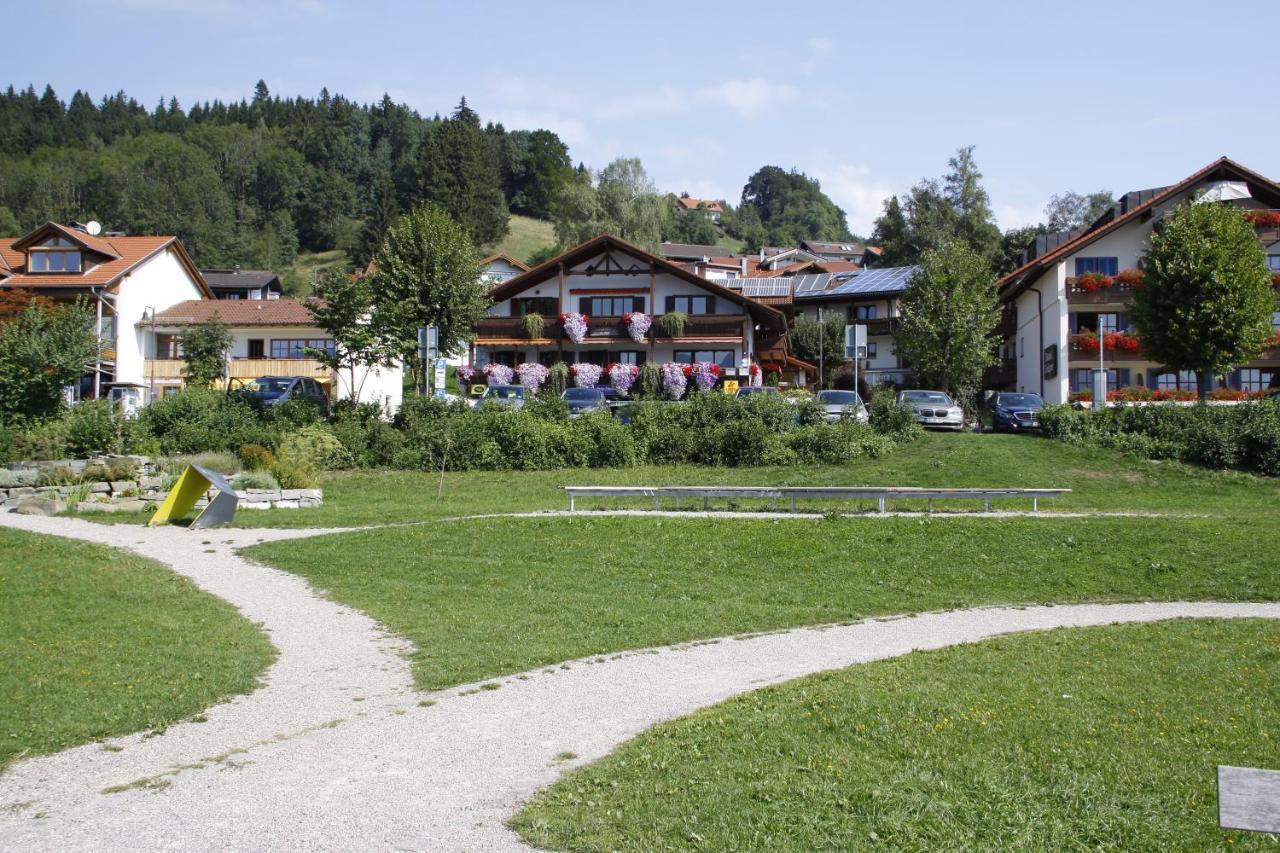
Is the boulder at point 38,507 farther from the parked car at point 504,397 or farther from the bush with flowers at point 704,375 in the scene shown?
the bush with flowers at point 704,375

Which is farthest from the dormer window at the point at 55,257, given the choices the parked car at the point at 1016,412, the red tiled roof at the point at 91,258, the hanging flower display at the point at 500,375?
the parked car at the point at 1016,412

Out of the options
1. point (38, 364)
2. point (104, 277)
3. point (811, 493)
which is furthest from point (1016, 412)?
point (104, 277)

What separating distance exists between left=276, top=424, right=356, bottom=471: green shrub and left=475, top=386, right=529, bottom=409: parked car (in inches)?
173

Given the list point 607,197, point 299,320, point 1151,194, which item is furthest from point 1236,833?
point 607,197

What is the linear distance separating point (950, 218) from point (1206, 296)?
1664 inches

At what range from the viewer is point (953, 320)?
162 feet

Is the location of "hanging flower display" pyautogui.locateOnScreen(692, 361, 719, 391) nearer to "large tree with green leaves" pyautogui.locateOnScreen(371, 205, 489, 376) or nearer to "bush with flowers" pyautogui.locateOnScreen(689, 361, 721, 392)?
"bush with flowers" pyautogui.locateOnScreen(689, 361, 721, 392)

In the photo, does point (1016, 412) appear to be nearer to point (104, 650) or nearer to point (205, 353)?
point (205, 353)

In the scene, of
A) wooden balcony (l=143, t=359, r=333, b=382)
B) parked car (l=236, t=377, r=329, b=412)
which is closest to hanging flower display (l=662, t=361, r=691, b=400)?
parked car (l=236, t=377, r=329, b=412)

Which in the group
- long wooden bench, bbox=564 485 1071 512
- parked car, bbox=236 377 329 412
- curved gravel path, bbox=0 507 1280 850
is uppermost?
parked car, bbox=236 377 329 412

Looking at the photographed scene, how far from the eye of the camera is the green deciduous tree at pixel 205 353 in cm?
4228

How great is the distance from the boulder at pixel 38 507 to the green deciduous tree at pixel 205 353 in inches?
693

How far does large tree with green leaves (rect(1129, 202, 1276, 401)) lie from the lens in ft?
123

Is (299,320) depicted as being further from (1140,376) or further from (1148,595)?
(1148,595)
